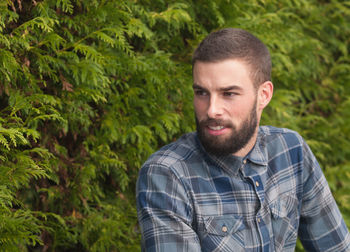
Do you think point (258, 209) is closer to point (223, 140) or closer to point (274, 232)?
point (274, 232)

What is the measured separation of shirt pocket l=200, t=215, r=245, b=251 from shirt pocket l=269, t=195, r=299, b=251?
24 centimetres

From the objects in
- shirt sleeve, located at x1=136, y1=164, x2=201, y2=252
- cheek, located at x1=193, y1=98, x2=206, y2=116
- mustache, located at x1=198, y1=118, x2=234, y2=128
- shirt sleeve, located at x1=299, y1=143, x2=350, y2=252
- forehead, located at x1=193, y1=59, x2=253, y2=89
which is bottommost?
shirt sleeve, located at x1=299, y1=143, x2=350, y2=252

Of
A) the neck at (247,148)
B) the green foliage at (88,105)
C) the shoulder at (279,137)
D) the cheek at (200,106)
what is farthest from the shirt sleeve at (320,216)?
the green foliage at (88,105)

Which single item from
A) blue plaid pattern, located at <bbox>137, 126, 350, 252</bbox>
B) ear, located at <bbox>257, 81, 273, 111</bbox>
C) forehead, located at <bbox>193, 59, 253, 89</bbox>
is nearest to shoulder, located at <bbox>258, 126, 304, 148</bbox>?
blue plaid pattern, located at <bbox>137, 126, 350, 252</bbox>

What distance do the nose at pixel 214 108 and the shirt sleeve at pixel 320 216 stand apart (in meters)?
0.70

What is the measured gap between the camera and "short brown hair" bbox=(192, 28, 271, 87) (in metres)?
2.08

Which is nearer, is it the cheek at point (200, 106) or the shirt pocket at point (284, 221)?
the cheek at point (200, 106)

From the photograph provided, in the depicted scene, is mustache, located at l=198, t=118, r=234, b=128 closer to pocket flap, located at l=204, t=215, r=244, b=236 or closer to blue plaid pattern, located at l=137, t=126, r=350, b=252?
blue plaid pattern, located at l=137, t=126, r=350, b=252

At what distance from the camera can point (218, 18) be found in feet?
11.1

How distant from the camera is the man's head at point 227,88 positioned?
206 centimetres

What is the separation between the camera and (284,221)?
231cm

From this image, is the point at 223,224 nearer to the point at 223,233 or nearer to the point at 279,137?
the point at 223,233

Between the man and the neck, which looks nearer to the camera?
the man

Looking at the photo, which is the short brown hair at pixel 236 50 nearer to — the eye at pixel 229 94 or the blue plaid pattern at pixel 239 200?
the eye at pixel 229 94
